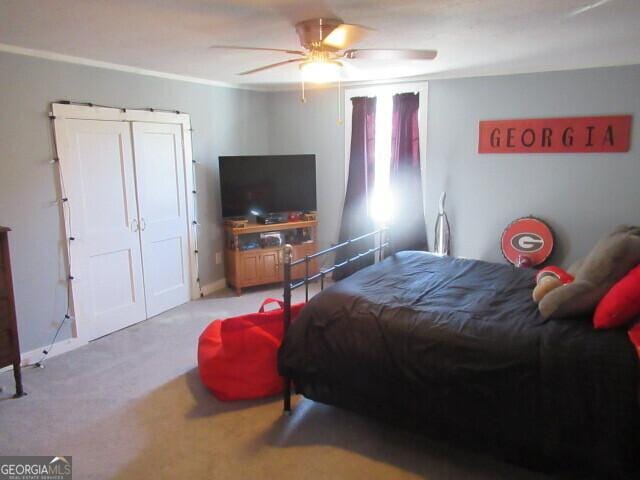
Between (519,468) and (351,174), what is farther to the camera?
(351,174)

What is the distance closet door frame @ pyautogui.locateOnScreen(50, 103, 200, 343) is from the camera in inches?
131

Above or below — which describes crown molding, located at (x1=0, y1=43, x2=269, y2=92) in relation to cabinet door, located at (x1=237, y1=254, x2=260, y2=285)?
above

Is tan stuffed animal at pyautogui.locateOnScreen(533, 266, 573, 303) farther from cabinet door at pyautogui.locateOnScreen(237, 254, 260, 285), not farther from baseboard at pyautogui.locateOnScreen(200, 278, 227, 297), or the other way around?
baseboard at pyautogui.locateOnScreen(200, 278, 227, 297)

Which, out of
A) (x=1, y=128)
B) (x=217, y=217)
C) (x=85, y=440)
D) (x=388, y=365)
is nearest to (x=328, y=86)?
(x=217, y=217)

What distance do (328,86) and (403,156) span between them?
1.24 meters

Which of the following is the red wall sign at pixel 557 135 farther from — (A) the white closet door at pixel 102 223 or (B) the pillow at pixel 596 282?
(A) the white closet door at pixel 102 223

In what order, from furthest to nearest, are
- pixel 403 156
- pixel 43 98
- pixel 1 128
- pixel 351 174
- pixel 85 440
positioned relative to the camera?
1. pixel 351 174
2. pixel 403 156
3. pixel 43 98
4. pixel 1 128
5. pixel 85 440

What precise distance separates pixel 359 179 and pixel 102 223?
269 centimetres

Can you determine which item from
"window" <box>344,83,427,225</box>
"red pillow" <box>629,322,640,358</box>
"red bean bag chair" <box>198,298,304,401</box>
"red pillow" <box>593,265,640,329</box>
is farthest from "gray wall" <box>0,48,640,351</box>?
"red pillow" <box>629,322,640,358</box>

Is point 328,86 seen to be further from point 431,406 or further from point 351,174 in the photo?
point 431,406

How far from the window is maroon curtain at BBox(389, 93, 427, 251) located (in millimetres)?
72

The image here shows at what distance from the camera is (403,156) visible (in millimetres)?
4648

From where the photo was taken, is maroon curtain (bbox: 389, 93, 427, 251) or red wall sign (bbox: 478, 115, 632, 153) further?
maroon curtain (bbox: 389, 93, 427, 251)

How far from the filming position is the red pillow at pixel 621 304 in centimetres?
184
